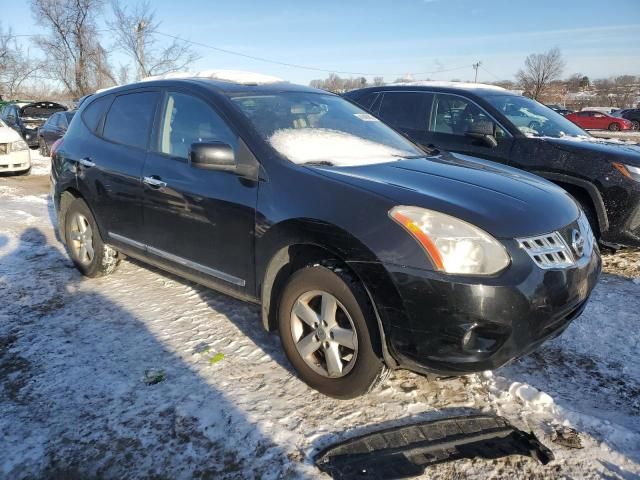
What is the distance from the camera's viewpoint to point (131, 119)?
3842 millimetres

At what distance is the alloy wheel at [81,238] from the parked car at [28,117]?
1139 cm

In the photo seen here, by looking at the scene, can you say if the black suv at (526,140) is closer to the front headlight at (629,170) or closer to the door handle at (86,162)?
the front headlight at (629,170)

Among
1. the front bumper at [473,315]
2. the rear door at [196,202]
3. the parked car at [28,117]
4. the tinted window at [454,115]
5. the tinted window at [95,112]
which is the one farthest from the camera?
the parked car at [28,117]

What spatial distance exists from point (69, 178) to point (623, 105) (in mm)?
56283

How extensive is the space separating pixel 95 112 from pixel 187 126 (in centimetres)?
147

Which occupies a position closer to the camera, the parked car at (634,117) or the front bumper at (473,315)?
the front bumper at (473,315)

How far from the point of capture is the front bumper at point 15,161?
10086 mm

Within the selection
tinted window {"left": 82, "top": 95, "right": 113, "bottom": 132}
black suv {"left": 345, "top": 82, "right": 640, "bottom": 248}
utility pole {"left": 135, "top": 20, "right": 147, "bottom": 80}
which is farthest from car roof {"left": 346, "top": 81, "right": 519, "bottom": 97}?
utility pole {"left": 135, "top": 20, "right": 147, "bottom": 80}

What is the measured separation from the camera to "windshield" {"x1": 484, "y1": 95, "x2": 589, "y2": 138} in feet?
16.8

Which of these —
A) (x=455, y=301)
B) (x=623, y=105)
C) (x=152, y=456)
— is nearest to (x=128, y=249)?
(x=152, y=456)

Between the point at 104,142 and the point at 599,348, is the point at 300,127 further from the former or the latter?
the point at 599,348

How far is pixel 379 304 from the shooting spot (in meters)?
2.28

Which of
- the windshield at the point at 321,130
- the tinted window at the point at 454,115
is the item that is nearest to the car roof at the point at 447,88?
the tinted window at the point at 454,115

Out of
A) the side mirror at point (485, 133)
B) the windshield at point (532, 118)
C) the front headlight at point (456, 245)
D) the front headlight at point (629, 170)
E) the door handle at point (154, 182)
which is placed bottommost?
the front headlight at point (456, 245)
